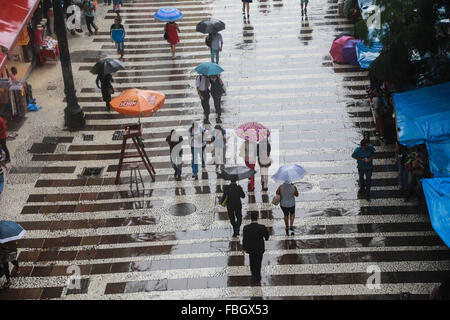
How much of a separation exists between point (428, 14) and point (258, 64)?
8.66 m

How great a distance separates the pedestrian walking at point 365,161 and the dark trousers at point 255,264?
3.80 m

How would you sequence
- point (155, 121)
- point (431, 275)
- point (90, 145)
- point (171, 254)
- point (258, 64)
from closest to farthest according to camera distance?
point (431, 275) → point (171, 254) → point (90, 145) → point (155, 121) → point (258, 64)

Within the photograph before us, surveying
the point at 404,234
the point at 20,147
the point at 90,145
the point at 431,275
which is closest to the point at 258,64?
the point at 90,145

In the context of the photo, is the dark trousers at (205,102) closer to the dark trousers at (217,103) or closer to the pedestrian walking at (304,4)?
the dark trousers at (217,103)

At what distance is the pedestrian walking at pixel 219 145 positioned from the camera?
15.6 metres

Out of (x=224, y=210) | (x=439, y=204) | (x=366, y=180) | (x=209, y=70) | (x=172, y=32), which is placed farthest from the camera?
(x=172, y=32)

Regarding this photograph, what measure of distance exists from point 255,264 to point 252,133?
3673 millimetres

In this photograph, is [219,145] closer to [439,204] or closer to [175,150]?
[175,150]

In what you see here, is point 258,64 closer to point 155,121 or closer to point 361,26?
point 155,121

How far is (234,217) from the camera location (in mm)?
13617

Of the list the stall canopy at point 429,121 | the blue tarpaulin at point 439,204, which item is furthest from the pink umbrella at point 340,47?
the blue tarpaulin at point 439,204

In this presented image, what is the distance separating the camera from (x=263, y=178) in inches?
608

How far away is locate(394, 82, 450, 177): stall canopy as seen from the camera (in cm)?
1289

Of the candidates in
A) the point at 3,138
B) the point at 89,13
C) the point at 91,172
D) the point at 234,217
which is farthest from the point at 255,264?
the point at 89,13
